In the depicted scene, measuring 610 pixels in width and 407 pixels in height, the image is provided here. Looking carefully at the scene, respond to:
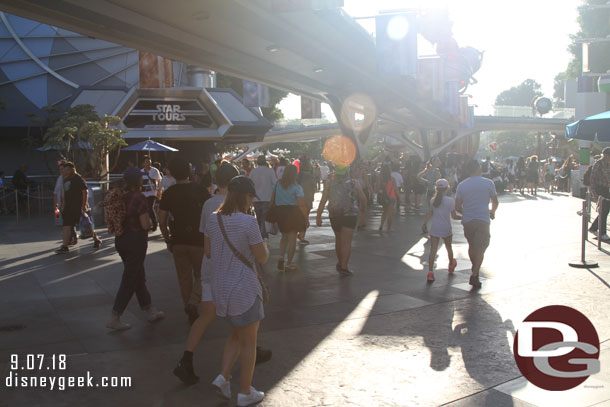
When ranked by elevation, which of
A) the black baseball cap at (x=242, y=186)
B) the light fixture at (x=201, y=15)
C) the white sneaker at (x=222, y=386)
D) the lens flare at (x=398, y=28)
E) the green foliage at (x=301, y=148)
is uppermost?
the lens flare at (x=398, y=28)

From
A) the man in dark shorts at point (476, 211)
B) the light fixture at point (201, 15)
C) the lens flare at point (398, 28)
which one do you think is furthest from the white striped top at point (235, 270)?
the lens flare at point (398, 28)

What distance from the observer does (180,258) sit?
20.6 feet

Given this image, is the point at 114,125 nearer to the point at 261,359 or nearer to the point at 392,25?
the point at 392,25

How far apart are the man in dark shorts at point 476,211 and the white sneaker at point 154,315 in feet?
13.8

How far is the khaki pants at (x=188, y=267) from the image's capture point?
6.20 m

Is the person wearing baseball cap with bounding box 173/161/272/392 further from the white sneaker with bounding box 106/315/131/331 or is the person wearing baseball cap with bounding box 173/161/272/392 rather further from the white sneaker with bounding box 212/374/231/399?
the white sneaker with bounding box 106/315/131/331

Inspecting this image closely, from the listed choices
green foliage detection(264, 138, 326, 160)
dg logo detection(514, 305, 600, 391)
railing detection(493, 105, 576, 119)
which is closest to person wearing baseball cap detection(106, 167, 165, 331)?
dg logo detection(514, 305, 600, 391)

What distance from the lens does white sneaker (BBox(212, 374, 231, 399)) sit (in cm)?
438

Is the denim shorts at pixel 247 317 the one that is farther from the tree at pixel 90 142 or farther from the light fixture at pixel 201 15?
the tree at pixel 90 142

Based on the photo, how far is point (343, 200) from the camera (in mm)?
9211

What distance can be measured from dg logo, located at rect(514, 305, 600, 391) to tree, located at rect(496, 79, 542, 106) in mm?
159093

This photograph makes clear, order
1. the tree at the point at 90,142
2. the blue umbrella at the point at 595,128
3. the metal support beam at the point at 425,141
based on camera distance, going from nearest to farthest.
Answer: the blue umbrella at the point at 595,128 < the tree at the point at 90,142 < the metal support beam at the point at 425,141

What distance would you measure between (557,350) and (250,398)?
9.13 ft

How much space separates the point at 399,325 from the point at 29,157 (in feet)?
114
